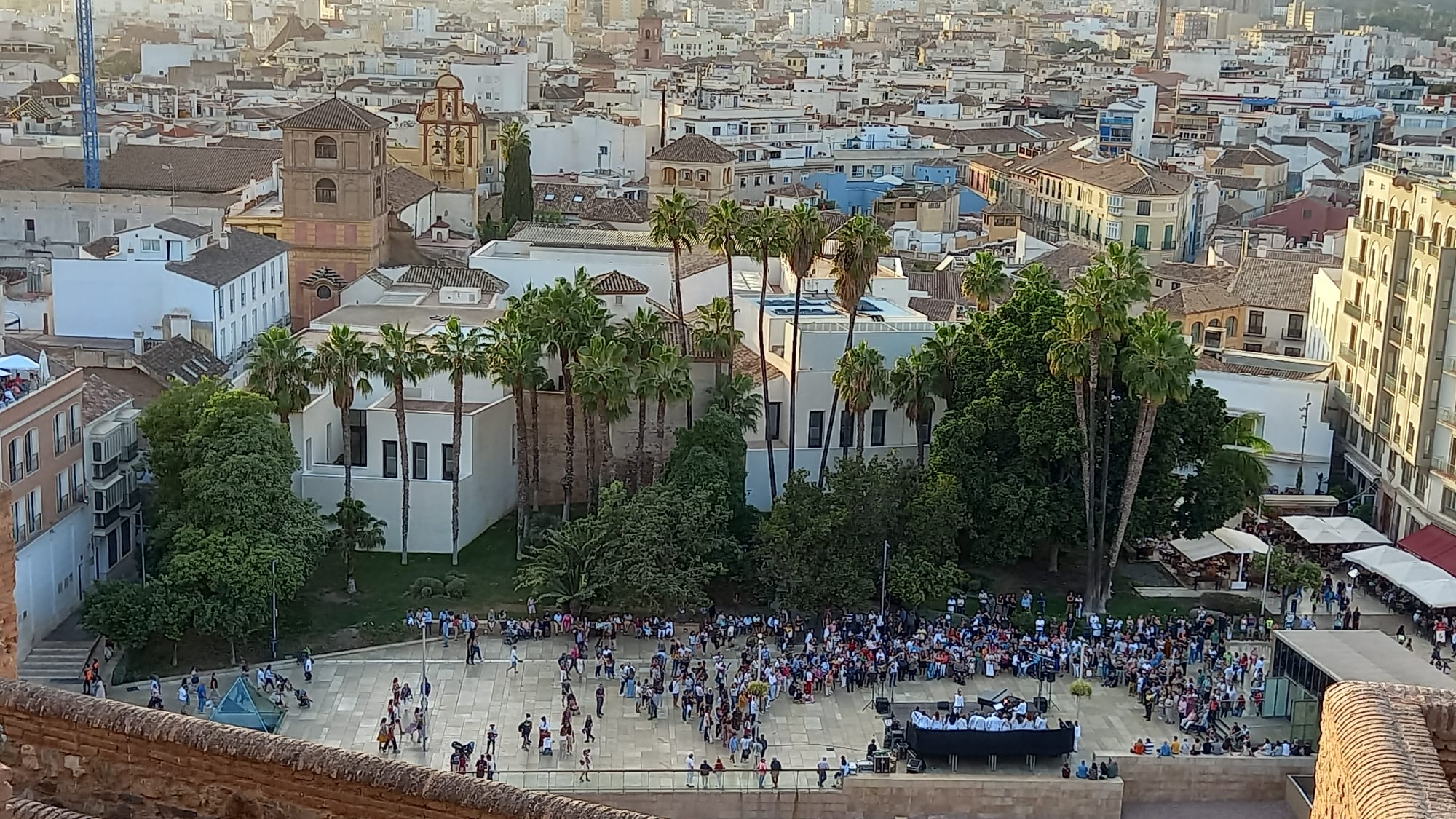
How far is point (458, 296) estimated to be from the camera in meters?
55.0

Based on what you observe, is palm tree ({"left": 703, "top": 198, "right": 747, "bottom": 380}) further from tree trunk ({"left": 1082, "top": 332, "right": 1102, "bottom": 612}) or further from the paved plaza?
the paved plaza

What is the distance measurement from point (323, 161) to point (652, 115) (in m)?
52.2

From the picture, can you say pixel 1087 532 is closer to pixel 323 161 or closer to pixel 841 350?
pixel 841 350

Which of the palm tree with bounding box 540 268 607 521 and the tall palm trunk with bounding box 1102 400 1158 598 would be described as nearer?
the tall palm trunk with bounding box 1102 400 1158 598

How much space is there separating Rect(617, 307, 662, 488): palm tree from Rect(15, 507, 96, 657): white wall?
43.5 ft

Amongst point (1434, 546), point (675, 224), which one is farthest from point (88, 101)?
point (1434, 546)

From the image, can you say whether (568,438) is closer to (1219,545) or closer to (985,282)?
(985,282)

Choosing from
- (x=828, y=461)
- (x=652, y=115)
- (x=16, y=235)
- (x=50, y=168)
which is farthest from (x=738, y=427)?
(x=652, y=115)

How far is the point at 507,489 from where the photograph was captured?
46.1 m

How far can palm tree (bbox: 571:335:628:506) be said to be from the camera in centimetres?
4081

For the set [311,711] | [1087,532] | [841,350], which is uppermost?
[841,350]

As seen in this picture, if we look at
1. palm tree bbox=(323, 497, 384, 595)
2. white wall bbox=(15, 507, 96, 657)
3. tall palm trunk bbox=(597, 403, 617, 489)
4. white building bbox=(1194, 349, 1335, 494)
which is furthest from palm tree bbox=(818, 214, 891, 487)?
white wall bbox=(15, 507, 96, 657)

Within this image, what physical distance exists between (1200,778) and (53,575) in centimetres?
2516

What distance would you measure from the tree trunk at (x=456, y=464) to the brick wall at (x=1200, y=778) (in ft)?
57.3
